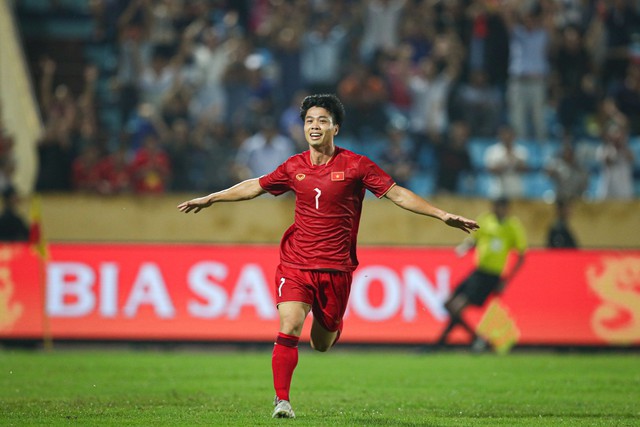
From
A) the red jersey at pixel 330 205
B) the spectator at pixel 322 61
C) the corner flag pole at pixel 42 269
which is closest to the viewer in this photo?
the red jersey at pixel 330 205

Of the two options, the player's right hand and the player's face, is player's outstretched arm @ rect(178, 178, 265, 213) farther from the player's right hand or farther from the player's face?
the player's face

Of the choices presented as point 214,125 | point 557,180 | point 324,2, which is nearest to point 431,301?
point 557,180

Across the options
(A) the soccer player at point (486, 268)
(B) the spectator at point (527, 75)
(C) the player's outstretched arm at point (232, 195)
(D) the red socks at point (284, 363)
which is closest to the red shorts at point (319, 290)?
(D) the red socks at point (284, 363)

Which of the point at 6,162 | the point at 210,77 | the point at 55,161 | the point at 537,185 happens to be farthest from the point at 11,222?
the point at 537,185

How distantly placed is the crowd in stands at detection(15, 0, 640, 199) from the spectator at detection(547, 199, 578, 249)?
343 mm

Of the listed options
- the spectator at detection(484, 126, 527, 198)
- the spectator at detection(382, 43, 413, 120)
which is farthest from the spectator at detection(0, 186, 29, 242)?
the spectator at detection(484, 126, 527, 198)

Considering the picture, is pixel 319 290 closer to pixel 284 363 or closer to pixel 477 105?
pixel 284 363

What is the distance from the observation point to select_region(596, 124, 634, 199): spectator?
60.2 feet

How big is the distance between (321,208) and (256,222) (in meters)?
9.66

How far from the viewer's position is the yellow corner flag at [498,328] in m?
16.3

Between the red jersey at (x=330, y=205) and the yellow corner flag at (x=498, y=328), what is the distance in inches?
314

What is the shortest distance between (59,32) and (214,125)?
4.55 metres

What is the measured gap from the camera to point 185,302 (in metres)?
16.3

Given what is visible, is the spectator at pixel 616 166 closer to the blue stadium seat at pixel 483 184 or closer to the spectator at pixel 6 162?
the blue stadium seat at pixel 483 184
